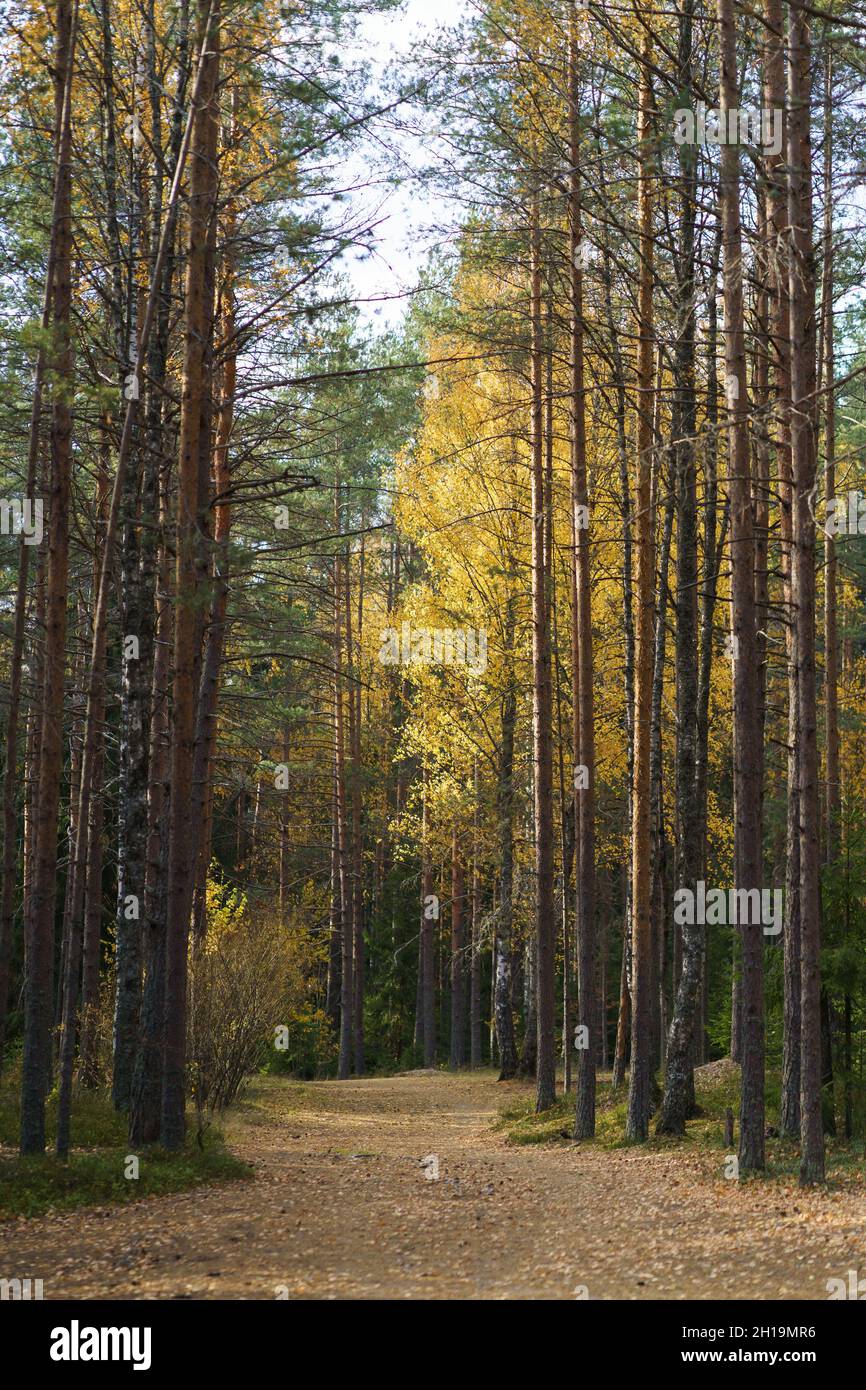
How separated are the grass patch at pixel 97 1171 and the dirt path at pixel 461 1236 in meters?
0.27

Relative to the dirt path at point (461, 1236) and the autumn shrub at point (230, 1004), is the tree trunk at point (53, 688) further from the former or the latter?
the autumn shrub at point (230, 1004)

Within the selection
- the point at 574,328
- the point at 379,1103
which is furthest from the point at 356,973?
the point at 574,328

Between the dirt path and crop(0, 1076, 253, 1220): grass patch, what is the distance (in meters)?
0.27

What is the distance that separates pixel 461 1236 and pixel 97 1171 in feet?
10.1

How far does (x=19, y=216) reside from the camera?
1209 centimetres

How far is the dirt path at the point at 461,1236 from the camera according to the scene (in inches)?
273

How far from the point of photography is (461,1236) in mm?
8523

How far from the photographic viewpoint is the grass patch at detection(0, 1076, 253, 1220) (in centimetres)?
908

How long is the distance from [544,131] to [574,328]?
2.18 meters

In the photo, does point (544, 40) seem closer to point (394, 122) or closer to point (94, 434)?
point (394, 122)
